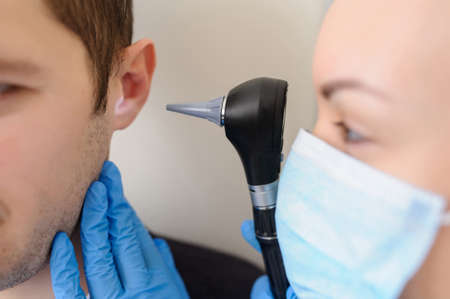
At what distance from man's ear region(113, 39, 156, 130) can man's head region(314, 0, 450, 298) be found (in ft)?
1.58

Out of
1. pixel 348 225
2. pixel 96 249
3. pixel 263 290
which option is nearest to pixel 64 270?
pixel 96 249

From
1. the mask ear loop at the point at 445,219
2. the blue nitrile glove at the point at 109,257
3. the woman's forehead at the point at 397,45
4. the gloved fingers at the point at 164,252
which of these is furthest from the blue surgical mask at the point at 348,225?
the gloved fingers at the point at 164,252

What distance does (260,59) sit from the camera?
1.12m

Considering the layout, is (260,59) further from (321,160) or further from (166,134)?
(321,160)

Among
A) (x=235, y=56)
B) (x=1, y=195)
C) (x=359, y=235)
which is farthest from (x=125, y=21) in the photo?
(x=359, y=235)

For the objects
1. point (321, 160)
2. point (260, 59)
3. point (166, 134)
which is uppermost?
point (260, 59)

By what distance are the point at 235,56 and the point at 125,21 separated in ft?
1.13

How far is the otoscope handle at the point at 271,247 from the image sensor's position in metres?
0.81

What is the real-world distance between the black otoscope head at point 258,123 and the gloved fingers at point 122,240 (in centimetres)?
36

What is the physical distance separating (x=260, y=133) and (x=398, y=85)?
11.1 inches

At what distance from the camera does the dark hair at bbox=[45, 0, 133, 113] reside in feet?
2.38

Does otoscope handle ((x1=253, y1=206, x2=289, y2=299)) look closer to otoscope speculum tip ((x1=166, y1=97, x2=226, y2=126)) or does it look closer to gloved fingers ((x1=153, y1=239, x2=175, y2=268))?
otoscope speculum tip ((x1=166, y1=97, x2=226, y2=126))

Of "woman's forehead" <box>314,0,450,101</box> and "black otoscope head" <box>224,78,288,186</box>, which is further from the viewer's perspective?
"black otoscope head" <box>224,78,288,186</box>

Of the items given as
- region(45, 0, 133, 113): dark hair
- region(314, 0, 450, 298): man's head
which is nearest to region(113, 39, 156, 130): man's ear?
region(45, 0, 133, 113): dark hair
